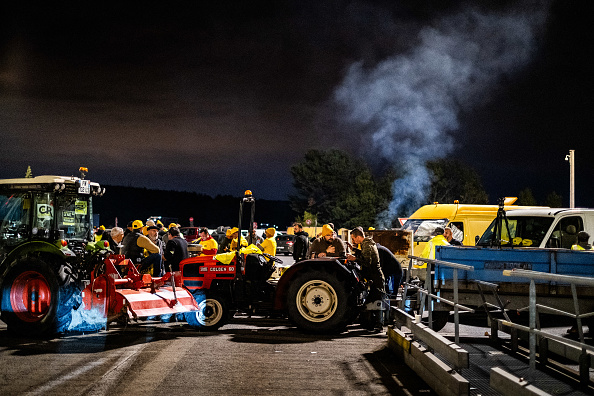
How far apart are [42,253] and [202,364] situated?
3738mm

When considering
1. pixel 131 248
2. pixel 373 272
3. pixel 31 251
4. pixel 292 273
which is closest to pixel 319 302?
pixel 292 273

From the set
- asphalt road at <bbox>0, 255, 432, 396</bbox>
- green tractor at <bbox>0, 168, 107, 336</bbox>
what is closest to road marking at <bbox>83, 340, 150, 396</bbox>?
asphalt road at <bbox>0, 255, 432, 396</bbox>

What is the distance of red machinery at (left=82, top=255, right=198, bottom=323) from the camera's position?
29.9ft

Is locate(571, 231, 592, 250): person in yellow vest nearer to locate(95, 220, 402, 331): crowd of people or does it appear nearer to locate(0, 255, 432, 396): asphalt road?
locate(95, 220, 402, 331): crowd of people

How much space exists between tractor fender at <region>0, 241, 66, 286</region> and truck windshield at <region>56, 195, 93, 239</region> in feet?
1.52

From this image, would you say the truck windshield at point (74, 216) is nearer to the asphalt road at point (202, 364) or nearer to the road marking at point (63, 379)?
the asphalt road at point (202, 364)

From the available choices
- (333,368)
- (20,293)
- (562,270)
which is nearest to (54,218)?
(20,293)

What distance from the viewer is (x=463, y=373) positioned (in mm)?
7027

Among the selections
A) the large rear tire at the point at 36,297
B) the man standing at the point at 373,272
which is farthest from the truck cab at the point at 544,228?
the large rear tire at the point at 36,297

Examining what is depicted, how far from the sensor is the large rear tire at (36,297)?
9.52m

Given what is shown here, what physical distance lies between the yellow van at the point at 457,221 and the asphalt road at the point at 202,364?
8514 millimetres

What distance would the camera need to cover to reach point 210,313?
1062cm

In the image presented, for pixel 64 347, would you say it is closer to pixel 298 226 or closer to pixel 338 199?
pixel 298 226

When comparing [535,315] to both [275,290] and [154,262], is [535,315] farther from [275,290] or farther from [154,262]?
[154,262]
